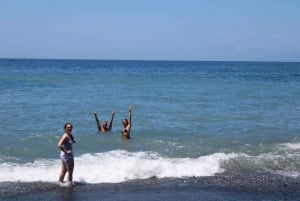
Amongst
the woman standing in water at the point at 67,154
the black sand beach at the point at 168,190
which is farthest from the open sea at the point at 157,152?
the woman standing in water at the point at 67,154

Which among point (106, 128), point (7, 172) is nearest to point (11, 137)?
point (106, 128)

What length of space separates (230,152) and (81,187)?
589cm

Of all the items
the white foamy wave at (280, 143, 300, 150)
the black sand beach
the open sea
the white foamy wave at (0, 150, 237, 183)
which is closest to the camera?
the black sand beach

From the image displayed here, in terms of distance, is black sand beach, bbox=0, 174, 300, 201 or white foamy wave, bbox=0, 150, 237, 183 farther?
white foamy wave, bbox=0, 150, 237, 183

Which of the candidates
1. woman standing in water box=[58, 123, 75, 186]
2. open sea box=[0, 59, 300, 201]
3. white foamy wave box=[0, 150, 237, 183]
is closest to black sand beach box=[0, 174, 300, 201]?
open sea box=[0, 59, 300, 201]

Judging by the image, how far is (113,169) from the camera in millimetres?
11570

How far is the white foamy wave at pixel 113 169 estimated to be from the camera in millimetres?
11062

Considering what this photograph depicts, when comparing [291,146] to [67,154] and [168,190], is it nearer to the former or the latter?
[168,190]

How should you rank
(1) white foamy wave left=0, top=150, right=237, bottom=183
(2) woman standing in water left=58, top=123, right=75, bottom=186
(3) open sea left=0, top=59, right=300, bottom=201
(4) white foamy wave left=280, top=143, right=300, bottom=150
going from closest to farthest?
1. (3) open sea left=0, top=59, right=300, bottom=201
2. (2) woman standing in water left=58, top=123, right=75, bottom=186
3. (1) white foamy wave left=0, top=150, right=237, bottom=183
4. (4) white foamy wave left=280, top=143, right=300, bottom=150

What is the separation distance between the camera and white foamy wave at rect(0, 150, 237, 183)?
11.1 meters

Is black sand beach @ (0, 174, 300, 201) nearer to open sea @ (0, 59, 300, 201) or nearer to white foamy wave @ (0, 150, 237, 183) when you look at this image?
open sea @ (0, 59, 300, 201)

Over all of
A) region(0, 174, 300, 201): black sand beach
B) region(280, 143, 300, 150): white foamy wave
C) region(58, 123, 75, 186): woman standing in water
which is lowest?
region(280, 143, 300, 150): white foamy wave

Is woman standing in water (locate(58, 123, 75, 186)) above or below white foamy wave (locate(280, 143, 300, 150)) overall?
above

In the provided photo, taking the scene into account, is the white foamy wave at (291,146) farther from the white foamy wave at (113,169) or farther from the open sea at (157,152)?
the white foamy wave at (113,169)
